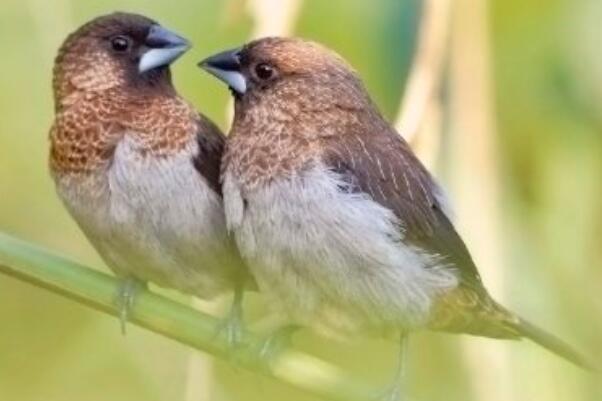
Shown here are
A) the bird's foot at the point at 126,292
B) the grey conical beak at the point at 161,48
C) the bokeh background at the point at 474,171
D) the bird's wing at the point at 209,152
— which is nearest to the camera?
the bokeh background at the point at 474,171

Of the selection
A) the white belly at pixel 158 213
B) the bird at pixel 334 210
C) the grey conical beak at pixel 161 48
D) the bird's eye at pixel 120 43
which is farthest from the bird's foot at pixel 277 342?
the bird's eye at pixel 120 43

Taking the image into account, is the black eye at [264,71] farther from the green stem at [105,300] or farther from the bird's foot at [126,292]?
the green stem at [105,300]

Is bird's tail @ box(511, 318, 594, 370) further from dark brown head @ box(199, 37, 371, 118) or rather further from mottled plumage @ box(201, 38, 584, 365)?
dark brown head @ box(199, 37, 371, 118)

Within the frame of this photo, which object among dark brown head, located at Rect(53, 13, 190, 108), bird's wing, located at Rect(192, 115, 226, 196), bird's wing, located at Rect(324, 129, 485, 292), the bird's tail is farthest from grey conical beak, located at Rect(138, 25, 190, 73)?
the bird's tail

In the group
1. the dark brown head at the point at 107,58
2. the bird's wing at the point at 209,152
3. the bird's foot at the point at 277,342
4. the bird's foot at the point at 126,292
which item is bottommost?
the bird's foot at the point at 126,292

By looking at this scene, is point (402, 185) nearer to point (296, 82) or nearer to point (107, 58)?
point (296, 82)

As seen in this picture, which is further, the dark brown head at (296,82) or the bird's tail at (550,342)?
the dark brown head at (296,82)

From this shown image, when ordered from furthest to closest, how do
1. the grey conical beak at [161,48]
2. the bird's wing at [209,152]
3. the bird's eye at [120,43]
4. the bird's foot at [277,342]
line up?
the bird's eye at [120,43] < the bird's wing at [209,152] < the grey conical beak at [161,48] < the bird's foot at [277,342]

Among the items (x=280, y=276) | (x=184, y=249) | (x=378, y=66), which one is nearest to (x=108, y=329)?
(x=184, y=249)
